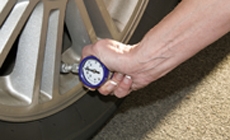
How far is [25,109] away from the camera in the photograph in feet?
3.40

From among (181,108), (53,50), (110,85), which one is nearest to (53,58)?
(53,50)

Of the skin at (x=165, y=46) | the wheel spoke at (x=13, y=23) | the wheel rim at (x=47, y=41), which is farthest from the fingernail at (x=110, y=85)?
the wheel spoke at (x=13, y=23)

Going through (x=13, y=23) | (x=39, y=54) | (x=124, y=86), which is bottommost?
(x=124, y=86)

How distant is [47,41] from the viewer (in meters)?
1.05

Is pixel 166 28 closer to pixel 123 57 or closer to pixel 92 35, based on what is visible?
pixel 123 57

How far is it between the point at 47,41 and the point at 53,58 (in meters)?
0.04

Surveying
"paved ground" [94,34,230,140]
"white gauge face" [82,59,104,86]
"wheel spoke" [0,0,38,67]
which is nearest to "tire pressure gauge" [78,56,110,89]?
"white gauge face" [82,59,104,86]

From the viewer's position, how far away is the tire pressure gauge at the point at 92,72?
1.04m

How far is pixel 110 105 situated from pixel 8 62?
0.30 meters

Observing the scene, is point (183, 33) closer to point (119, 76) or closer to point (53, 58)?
point (119, 76)

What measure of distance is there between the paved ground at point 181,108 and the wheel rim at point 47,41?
28cm

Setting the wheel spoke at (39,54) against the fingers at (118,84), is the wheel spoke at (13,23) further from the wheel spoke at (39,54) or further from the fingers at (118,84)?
the fingers at (118,84)

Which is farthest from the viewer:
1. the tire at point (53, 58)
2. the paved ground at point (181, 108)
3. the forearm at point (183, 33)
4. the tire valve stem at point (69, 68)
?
the paved ground at point (181, 108)

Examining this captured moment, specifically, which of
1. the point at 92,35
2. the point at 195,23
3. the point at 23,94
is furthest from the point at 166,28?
the point at 23,94
